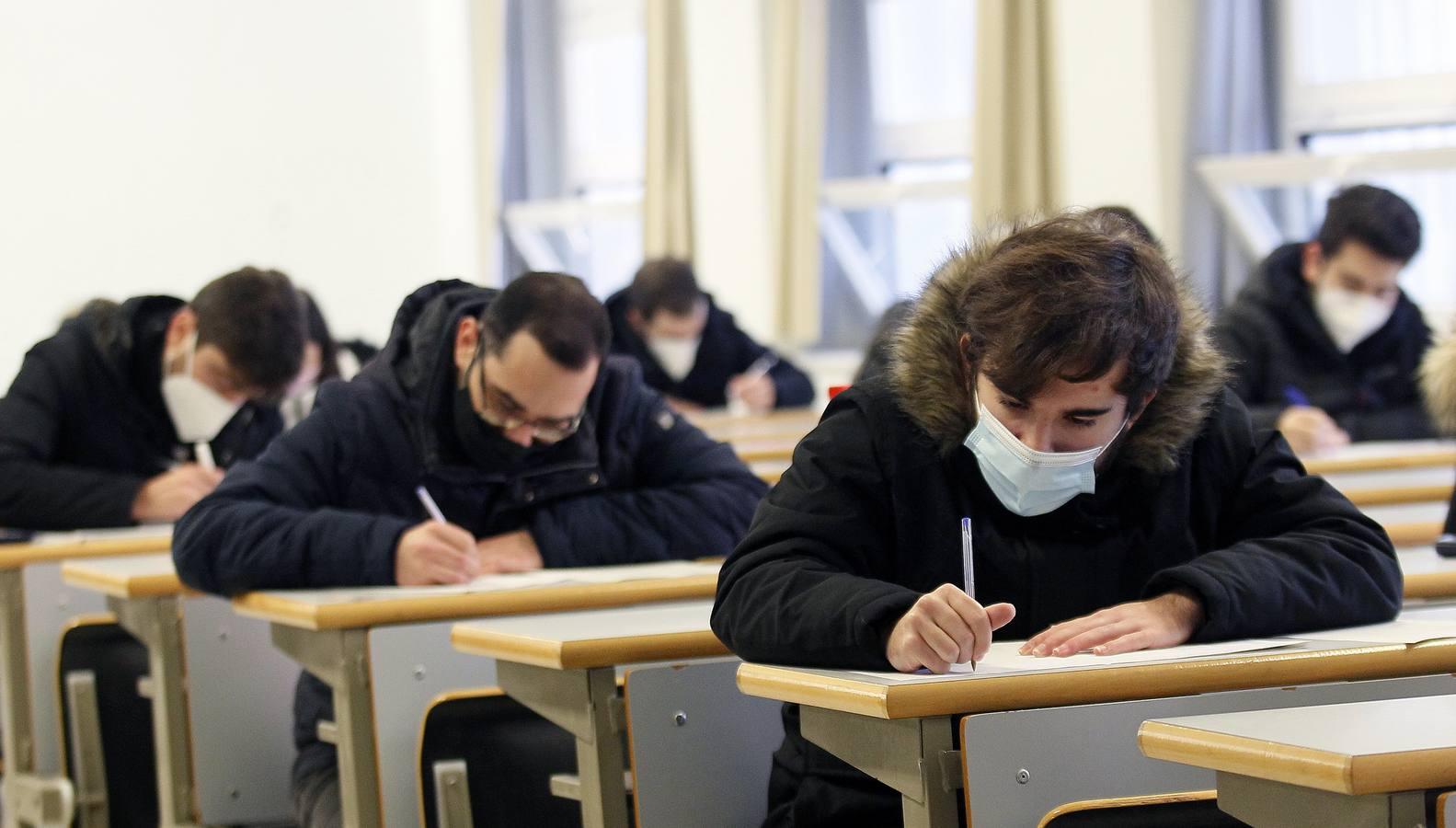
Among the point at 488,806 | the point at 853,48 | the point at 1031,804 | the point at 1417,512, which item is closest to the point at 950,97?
the point at 853,48

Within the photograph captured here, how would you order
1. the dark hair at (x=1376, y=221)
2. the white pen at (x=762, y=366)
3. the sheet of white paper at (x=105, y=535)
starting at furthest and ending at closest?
the white pen at (x=762, y=366), the dark hair at (x=1376, y=221), the sheet of white paper at (x=105, y=535)

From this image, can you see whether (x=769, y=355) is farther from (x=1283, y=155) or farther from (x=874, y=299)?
(x=1283, y=155)

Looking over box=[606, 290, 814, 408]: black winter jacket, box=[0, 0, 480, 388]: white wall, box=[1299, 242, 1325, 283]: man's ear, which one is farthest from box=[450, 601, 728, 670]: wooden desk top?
box=[0, 0, 480, 388]: white wall

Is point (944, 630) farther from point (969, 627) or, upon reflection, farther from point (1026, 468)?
point (1026, 468)

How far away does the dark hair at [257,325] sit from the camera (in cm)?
398

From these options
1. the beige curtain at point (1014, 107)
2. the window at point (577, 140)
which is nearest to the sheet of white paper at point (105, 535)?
the beige curtain at point (1014, 107)

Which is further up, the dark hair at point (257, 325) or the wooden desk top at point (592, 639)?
the dark hair at point (257, 325)

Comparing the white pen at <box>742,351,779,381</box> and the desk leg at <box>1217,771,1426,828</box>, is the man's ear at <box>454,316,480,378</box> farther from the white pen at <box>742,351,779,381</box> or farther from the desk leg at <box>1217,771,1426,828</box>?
the white pen at <box>742,351,779,381</box>

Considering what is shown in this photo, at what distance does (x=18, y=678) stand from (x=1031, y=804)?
2588mm

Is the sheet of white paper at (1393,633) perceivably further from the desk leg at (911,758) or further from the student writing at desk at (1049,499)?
the desk leg at (911,758)

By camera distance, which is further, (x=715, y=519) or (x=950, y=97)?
(x=950, y=97)

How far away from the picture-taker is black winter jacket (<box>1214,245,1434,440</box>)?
17.1ft

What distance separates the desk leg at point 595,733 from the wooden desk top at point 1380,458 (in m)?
2.14

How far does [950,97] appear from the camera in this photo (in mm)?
8320
